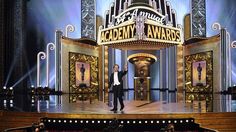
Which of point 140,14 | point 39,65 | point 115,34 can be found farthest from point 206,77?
point 39,65

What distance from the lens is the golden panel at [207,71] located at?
1711 cm

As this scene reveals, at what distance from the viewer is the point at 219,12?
18.9m

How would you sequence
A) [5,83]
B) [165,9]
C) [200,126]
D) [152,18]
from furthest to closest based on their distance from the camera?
[5,83]
[165,9]
[152,18]
[200,126]

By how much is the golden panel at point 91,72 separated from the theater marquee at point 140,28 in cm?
439

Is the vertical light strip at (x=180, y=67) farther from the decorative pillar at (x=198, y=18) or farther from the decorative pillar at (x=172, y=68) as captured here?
the decorative pillar at (x=198, y=18)

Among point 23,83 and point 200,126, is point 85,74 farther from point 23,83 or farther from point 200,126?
point 200,126

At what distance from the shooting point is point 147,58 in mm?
18766

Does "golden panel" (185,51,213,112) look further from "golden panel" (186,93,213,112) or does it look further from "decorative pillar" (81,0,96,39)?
"decorative pillar" (81,0,96,39)

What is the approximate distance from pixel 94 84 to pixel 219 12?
7.06m

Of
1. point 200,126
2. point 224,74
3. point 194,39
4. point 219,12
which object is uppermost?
point 219,12

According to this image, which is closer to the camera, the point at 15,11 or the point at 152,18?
the point at 152,18

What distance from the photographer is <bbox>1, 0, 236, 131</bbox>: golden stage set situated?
12.8 metres

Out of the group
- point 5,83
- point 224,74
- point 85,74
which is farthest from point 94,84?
point 224,74

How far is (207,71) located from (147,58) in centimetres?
304
